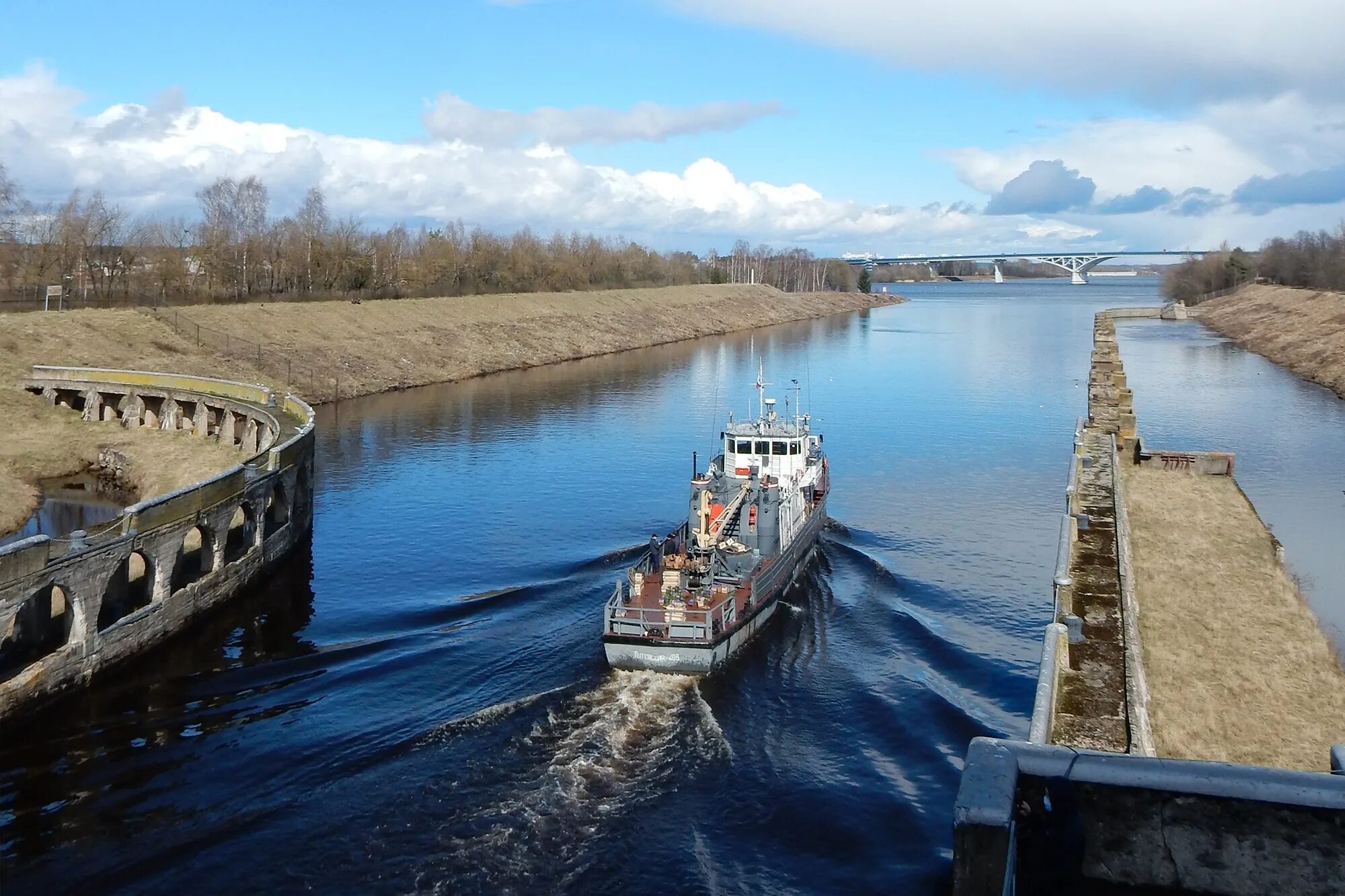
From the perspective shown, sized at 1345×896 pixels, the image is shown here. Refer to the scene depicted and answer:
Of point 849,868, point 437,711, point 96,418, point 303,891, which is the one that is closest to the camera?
point 303,891

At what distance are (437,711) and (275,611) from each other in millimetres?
11204

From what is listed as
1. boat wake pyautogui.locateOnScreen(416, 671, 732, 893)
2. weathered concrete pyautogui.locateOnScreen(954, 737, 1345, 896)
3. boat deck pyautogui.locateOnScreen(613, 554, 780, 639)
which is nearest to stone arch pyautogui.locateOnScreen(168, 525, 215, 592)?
boat deck pyautogui.locateOnScreen(613, 554, 780, 639)

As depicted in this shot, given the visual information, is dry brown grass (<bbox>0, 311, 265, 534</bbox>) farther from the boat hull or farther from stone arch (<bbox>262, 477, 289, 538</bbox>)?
the boat hull

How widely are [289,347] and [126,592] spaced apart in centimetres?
6007

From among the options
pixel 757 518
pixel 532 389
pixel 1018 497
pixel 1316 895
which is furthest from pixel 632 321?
pixel 1316 895

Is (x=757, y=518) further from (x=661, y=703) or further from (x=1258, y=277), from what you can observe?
(x=1258, y=277)

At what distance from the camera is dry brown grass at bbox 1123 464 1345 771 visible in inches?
928

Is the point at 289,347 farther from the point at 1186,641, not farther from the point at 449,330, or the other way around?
the point at 1186,641

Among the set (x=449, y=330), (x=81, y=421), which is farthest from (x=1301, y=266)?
(x=81, y=421)

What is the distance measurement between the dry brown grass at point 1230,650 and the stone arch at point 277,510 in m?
28.7

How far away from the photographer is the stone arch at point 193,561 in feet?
105

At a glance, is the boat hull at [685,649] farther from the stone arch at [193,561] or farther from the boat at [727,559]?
the stone arch at [193,561]

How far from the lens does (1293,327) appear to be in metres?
121

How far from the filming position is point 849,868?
2006 cm
